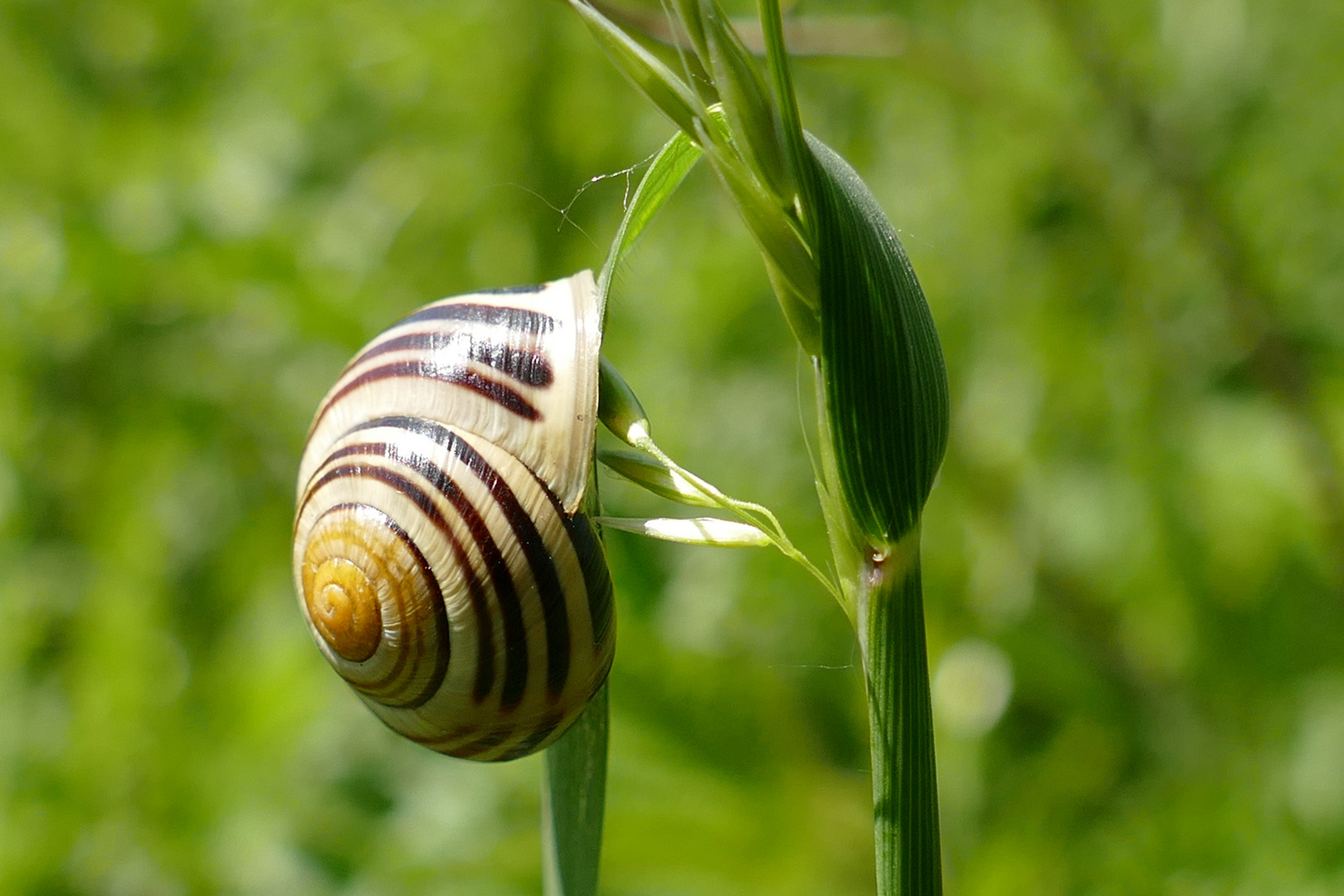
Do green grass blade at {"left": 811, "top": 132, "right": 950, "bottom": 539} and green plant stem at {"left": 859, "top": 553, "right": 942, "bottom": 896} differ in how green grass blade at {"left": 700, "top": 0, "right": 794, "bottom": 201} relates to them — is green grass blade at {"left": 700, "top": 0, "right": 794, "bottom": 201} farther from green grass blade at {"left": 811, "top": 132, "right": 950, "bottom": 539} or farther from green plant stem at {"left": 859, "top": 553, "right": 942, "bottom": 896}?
green plant stem at {"left": 859, "top": 553, "right": 942, "bottom": 896}

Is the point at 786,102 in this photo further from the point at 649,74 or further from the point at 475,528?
the point at 475,528

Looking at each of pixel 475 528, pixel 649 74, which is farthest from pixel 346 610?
pixel 649 74

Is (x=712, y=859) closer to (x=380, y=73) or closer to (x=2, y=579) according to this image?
(x=2, y=579)

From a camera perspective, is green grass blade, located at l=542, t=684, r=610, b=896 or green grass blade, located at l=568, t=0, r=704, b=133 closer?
green grass blade, located at l=568, t=0, r=704, b=133

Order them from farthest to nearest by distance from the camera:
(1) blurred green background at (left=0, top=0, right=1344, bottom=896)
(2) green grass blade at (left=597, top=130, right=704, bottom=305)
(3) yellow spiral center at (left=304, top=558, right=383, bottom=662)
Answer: (1) blurred green background at (left=0, top=0, right=1344, bottom=896) → (3) yellow spiral center at (left=304, top=558, right=383, bottom=662) → (2) green grass blade at (left=597, top=130, right=704, bottom=305)

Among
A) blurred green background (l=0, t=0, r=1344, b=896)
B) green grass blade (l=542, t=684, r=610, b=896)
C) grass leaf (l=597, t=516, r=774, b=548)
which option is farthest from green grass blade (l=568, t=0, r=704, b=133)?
blurred green background (l=0, t=0, r=1344, b=896)

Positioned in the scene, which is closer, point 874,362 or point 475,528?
point 874,362
